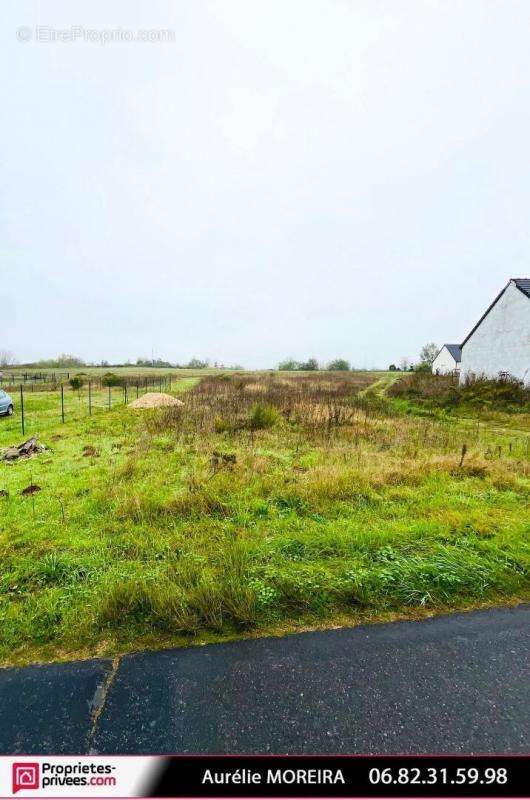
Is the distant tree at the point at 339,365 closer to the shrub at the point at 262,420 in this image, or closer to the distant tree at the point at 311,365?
the distant tree at the point at 311,365

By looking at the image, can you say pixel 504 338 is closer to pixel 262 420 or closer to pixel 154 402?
pixel 262 420

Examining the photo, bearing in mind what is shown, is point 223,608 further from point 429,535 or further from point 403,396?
point 403,396

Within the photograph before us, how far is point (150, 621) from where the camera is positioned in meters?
2.67

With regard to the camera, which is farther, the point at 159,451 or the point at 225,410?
the point at 225,410

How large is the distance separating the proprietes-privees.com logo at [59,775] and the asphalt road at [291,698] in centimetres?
6

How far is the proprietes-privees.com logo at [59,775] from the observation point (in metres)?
1.69

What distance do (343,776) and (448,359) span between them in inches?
2084

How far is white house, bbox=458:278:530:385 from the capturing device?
17.6 metres

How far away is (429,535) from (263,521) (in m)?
2.08

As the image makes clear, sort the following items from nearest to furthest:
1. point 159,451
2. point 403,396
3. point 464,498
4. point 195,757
→ point 195,757 → point 464,498 → point 159,451 → point 403,396

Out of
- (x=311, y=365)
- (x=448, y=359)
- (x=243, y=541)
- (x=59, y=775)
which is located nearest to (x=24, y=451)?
(x=243, y=541)

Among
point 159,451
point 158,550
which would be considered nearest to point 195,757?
point 158,550

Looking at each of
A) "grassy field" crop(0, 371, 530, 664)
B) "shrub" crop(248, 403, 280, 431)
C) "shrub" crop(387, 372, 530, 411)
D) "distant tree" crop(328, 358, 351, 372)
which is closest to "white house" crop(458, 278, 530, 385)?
"shrub" crop(387, 372, 530, 411)

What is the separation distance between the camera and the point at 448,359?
4712 cm
